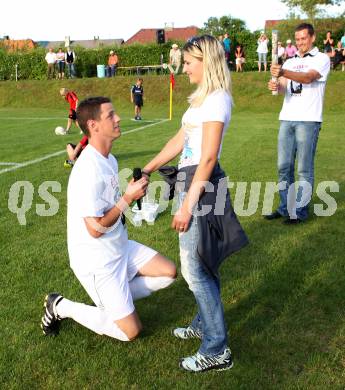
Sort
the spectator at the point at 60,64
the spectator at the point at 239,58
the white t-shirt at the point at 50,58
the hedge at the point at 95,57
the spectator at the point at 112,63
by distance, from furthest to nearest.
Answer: the hedge at the point at 95,57 < the spectator at the point at 60,64 < the spectator at the point at 112,63 < the white t-shirt at the point at 50,58 < the spectator at the point at 239,58

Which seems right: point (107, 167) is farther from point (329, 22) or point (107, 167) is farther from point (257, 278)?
point (329, 22)

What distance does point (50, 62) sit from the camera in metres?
36.8

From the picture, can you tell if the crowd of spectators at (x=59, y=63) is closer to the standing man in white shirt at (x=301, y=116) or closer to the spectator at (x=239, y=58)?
the spectator at (x=239, y=58)

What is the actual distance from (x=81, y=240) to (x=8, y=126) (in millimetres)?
16753

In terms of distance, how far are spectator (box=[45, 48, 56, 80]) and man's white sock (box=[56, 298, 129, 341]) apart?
35.3m

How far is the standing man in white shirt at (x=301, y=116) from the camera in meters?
6.04

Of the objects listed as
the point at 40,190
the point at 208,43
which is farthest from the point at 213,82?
the point at 40,190

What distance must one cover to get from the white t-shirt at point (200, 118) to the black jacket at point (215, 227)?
0.09 m

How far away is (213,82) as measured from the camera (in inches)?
121

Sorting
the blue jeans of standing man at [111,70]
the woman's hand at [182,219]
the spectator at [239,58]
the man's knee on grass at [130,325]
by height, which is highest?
the spectator at [239,58]

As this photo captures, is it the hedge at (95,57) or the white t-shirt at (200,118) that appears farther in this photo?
the hedge at (95,57)

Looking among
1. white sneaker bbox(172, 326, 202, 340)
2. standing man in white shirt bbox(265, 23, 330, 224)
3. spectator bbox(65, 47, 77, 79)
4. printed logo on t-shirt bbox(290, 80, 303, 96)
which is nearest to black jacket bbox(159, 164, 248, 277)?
white sneaker bbox(172, 326, 202, 340)

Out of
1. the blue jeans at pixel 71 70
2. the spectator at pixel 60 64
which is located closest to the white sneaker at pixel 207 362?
the blue jeans at pixel 71 70

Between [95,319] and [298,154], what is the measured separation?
12.8ft
